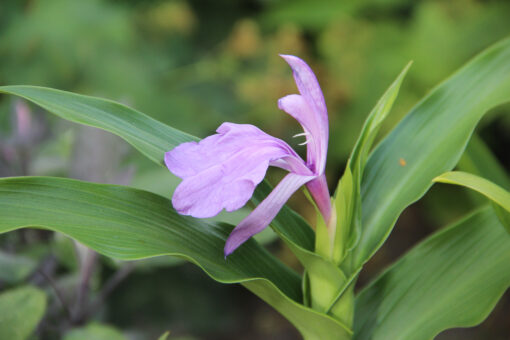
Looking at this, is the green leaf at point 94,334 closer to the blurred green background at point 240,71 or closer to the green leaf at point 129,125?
the green leaf at point 129,125

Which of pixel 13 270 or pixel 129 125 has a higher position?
pixel 129 125

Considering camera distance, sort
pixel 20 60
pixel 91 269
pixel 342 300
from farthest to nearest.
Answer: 1. pixel 20 60
2. pixel 91 269
3. pixel 342 300

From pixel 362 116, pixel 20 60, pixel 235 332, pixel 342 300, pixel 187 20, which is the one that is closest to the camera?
pixel 342 300

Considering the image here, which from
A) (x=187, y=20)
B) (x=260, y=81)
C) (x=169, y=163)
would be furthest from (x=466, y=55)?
(x=169, y=163)

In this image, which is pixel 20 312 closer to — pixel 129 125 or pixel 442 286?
pixel 129 125

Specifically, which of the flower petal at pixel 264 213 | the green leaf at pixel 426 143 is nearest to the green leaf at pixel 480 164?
the green leaf at pixel 426 143

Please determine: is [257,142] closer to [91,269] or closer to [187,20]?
[91,269]

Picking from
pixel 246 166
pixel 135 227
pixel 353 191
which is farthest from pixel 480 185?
pixel 135 227
